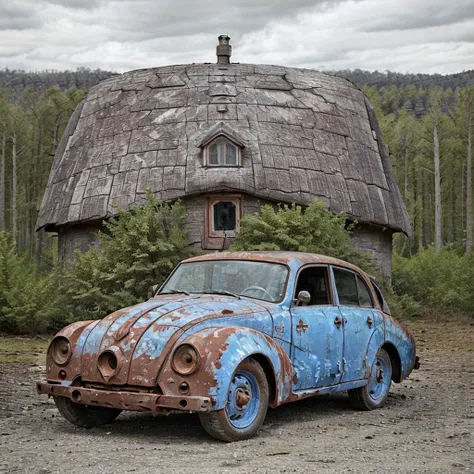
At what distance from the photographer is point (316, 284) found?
26.5ft

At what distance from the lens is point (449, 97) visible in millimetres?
106312

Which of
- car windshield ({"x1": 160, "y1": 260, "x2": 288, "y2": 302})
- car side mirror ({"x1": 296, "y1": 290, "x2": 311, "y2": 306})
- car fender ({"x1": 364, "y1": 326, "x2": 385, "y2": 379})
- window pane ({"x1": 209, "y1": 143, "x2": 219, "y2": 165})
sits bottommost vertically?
car fender ({"x1": 364, "y1": 326, "x2": 385, "y2": 379})

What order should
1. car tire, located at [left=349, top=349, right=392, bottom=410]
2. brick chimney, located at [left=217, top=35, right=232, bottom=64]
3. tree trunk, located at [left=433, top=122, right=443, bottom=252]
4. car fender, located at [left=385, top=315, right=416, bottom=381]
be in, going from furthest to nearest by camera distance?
tree trunk, located at [left=433, top=122, right=443, bottom=252]
brick chimney, located at [left=217, top=35, right=232, bottom=64]
car fender, located at [left=385, top=315, right=416, bottom=381]
car tire, located at [left=349, top=349, right=392, bottom=410]

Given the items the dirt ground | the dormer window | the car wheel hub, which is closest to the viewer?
the dirt ground

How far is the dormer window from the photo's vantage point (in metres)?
→ 20.9

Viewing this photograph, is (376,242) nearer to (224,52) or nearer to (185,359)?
(224,52)

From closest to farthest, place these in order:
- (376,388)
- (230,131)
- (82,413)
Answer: (82,413)
(376,388)
(230,131)

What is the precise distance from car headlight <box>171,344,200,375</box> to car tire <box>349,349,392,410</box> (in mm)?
2657

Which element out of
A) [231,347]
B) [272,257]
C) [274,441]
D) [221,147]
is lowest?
[274,441]

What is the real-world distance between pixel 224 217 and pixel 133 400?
14.9 m

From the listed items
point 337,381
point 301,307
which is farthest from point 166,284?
point 337,381

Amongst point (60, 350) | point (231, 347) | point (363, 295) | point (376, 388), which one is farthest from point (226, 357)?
point (363, 295)

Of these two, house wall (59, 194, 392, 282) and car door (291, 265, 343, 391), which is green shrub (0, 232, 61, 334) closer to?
house wall (59, 194, 392, 282)

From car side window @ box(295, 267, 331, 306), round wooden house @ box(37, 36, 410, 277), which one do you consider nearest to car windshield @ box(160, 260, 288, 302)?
car side window @ box(295, 267, 331, 306)
